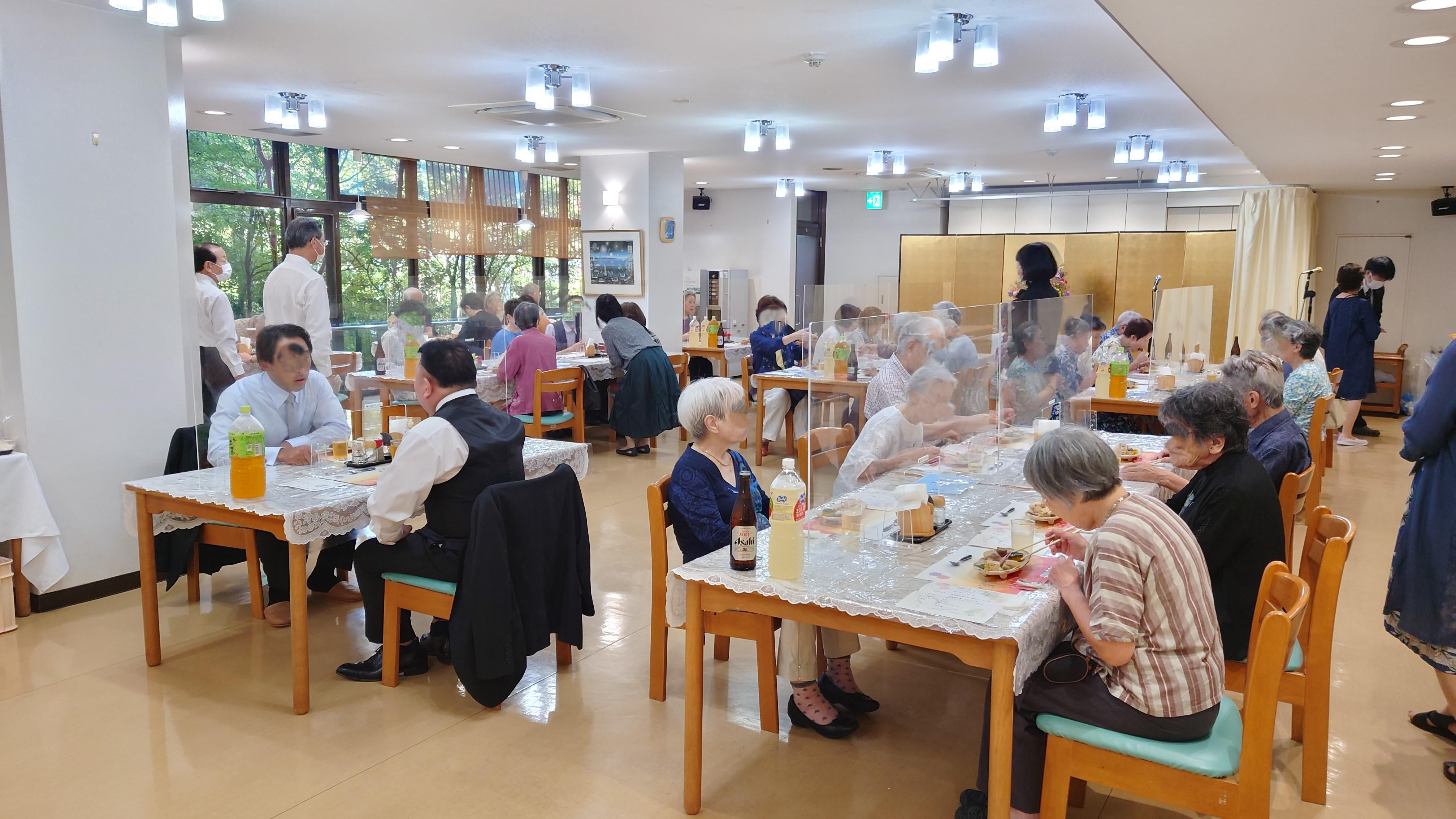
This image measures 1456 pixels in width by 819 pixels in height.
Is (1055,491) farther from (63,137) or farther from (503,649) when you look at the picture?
(63,137)

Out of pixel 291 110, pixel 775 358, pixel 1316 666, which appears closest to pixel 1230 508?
pixel 1316 666

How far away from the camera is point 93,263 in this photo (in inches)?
149

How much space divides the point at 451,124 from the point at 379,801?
5605 millimetres

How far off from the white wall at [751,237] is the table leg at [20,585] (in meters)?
9.17

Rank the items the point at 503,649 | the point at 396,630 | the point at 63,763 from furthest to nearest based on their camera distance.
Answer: the point at 396,630 < the point at 503,649 < the point at 63,763

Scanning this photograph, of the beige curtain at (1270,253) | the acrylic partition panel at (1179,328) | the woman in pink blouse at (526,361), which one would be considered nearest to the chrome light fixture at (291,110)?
the woman in pink blouse at (526,361)

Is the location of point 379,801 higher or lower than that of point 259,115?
lower

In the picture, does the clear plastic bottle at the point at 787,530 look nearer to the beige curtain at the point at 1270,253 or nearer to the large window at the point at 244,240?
the large window at the point at 244,240

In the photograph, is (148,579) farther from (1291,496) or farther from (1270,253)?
(1270,253)

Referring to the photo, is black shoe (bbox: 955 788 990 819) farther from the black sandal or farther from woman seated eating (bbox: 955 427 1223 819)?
the black sandal

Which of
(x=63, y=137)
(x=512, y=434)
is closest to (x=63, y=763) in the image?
(x=512, y=434)

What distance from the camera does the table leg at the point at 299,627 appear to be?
2.74 meters

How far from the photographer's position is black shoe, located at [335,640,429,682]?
309 centimetres

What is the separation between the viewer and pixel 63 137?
3662mm
